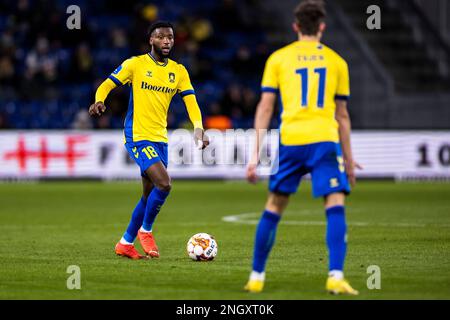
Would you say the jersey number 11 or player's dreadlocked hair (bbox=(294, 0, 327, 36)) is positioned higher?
player's dreadlocked hair (bbox=(294, 0, 327, 36))

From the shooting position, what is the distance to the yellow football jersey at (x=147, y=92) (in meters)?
10.9

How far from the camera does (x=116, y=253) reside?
11.0 m

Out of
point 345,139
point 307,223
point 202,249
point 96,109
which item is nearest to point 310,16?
point 345,139

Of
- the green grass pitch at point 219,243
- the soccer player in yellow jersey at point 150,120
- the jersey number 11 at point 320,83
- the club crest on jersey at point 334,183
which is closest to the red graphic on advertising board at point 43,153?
the green grass pitch at point 219,243

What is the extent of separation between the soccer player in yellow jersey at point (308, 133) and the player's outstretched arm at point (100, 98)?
2.78m

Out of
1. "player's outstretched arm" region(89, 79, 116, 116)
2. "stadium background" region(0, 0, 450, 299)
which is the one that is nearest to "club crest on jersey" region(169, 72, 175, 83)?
"player's outstretched arm" region(89, 79, 116, 116)

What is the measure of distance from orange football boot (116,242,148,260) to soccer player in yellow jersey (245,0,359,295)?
9.62 feet

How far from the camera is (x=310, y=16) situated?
7.88m

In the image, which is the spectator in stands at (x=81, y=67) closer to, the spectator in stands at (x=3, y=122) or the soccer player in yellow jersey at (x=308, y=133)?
the spectator in stands at (x=3, y=122)

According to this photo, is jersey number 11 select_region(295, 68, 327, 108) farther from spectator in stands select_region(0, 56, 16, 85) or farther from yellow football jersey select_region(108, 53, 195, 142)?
spectator in stands select_region(0, 56, 16, 85)

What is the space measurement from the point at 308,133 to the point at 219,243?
4.55 metres

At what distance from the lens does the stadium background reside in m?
20.2
